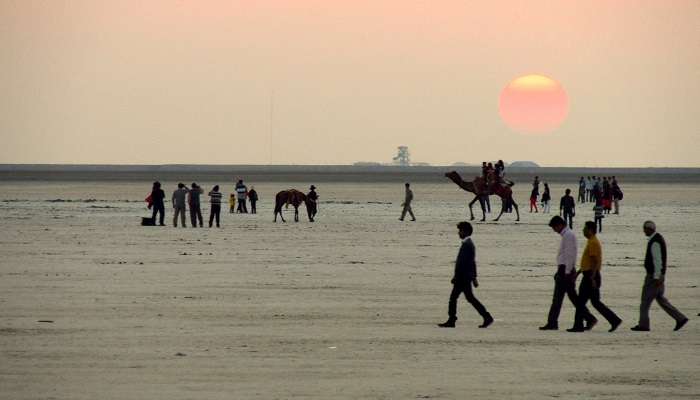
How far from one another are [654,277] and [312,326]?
423 cm

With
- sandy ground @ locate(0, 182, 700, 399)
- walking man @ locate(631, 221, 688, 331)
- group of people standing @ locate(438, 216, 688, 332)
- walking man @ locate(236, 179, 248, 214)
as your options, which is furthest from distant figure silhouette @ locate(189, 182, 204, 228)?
walking man @ locate(631, 221, 688, 331)

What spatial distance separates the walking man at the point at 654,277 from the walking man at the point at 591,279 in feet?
1.24

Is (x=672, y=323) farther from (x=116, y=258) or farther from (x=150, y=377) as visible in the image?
(x=116, y=258)

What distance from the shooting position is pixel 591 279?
18484 mm

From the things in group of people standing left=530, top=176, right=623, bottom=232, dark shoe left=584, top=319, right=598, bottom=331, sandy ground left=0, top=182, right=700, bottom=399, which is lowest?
sandy ground left=0, top=182, right=700, bottom=399

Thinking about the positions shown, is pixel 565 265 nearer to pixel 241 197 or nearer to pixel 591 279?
pixel 591 279

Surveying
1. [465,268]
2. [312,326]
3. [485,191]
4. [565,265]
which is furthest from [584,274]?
[485,191]

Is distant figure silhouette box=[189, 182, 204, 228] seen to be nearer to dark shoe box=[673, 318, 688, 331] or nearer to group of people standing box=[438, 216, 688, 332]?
group of people standing box=[438, 216, 688, 332]

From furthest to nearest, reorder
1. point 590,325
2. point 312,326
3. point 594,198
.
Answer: point 594,198 < point 312,326 < point 590,325

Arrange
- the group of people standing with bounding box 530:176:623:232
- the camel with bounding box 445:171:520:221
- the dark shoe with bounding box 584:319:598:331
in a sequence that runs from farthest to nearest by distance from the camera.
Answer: the camel with bounding box 445:171:520:221, the group of people standing with bounding box 530:176:623:232, the dark shoe with bounding box 584:319:598:331

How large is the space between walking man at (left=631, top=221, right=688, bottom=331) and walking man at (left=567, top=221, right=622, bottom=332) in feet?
1.24

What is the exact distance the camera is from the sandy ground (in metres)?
14.6

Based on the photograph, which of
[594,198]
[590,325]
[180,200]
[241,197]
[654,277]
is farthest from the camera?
[594,198]

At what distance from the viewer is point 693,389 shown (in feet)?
47.4
